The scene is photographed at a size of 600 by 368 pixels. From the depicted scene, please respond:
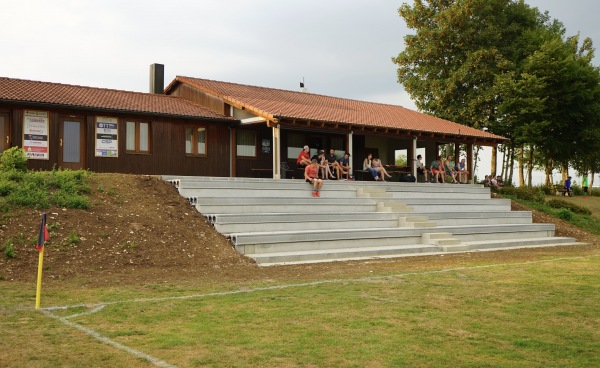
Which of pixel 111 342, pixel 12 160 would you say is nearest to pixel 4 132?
pixel 12 160

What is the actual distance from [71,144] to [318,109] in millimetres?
10494

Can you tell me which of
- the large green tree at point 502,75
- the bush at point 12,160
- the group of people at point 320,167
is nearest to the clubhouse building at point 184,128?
the group of people at point 320,167

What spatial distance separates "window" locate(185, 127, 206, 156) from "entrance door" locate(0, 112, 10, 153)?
5.99m

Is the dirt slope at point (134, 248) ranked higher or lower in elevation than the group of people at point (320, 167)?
lower

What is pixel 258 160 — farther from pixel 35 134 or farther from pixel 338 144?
pixel 35 134

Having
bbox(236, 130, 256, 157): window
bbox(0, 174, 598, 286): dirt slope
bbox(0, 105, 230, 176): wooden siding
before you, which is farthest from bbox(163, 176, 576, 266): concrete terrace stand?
bbox(236, 130, 256, 157): window

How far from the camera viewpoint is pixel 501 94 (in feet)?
121

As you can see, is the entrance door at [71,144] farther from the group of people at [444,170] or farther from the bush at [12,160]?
the group of people at [444,170]

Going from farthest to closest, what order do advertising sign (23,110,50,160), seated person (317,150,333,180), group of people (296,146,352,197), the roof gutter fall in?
seated person (317,150,333,180) < group of people (296,146,352,197) < advertising sign (23,110,50,160) < the roof gutter

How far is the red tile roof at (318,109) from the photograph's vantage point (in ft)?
75.0

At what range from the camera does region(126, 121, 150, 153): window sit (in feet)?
68.6

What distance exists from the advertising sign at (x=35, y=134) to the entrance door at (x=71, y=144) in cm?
46

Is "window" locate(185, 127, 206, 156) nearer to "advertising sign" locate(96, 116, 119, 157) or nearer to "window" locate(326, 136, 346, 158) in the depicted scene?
"advertising sign" locate(96, 116, 119, 157)

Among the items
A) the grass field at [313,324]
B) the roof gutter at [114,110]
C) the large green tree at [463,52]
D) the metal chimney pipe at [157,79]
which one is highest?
the large green tree at [463,52]
